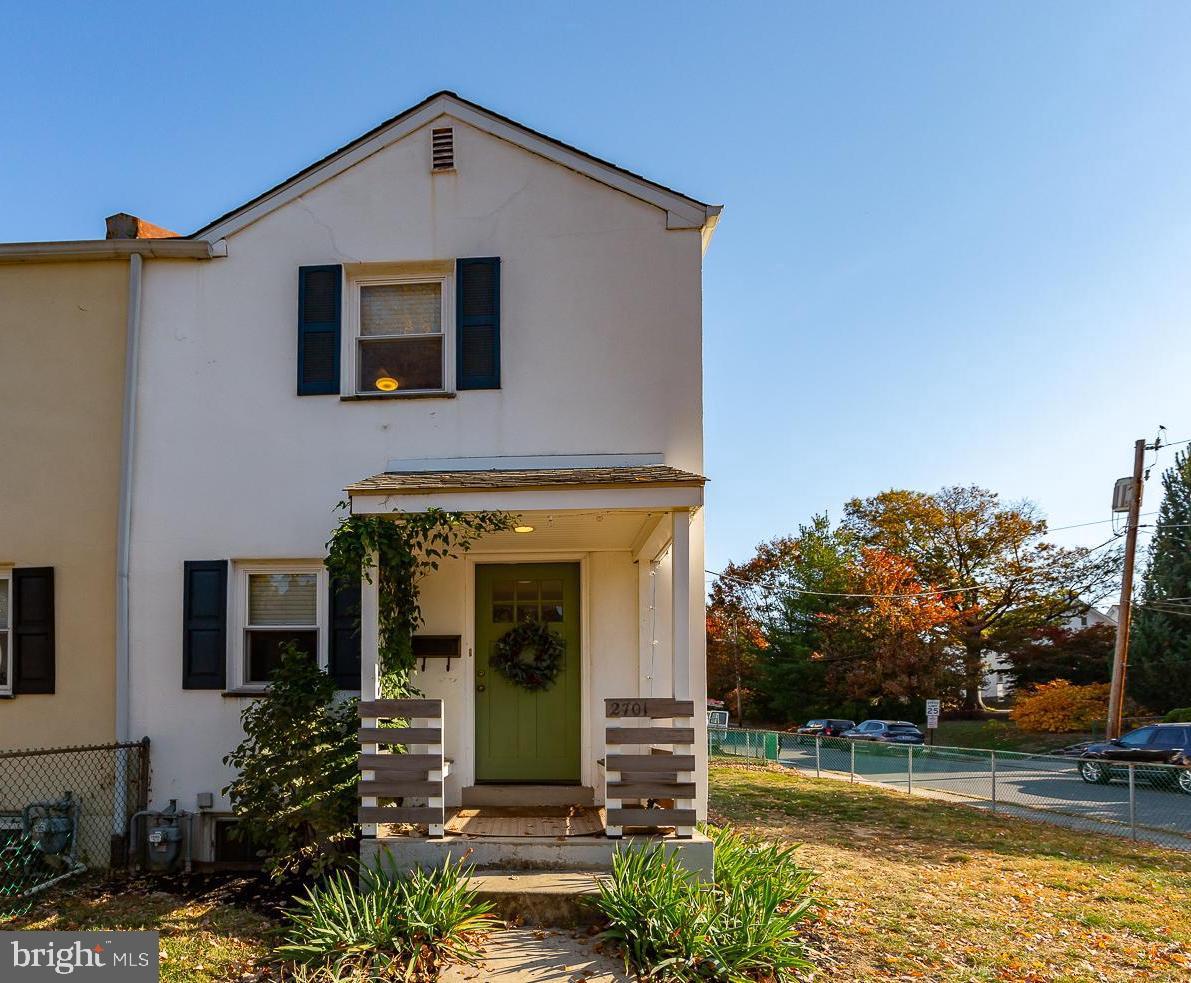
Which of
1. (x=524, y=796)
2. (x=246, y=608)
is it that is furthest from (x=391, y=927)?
(x=246, y=608)

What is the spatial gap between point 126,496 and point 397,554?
123 inches

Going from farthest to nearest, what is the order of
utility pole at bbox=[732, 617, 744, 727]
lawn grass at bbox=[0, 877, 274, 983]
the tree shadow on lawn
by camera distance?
utility pole at bbox=[732, 617, 744, 727] → the tree shadow on lawn → lawn grass at bbox=[0, 877, 274, 983]

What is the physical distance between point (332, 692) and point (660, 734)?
2888mm

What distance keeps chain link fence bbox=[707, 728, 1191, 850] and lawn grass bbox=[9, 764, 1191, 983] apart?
1349 mm

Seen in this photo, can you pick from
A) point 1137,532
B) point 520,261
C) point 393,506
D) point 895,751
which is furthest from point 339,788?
point 1137,532

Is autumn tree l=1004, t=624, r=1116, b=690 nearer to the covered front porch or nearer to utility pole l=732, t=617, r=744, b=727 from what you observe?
utility pole l=732, t=617, r=744, b=727

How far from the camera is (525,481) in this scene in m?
6.25

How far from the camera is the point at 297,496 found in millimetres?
7480

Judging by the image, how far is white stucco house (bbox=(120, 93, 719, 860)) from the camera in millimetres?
7387

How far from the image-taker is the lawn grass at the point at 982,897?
5203 millimetres

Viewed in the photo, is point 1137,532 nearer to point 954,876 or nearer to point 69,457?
point 954,876

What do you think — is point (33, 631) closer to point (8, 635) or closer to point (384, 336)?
point (8, 635)

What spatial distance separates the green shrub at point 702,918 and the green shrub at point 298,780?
2185 mm

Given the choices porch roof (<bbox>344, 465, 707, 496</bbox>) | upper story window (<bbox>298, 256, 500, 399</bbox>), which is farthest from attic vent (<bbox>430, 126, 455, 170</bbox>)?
porch roof (<bbox>344, 465, 707, 496</bbox>)
